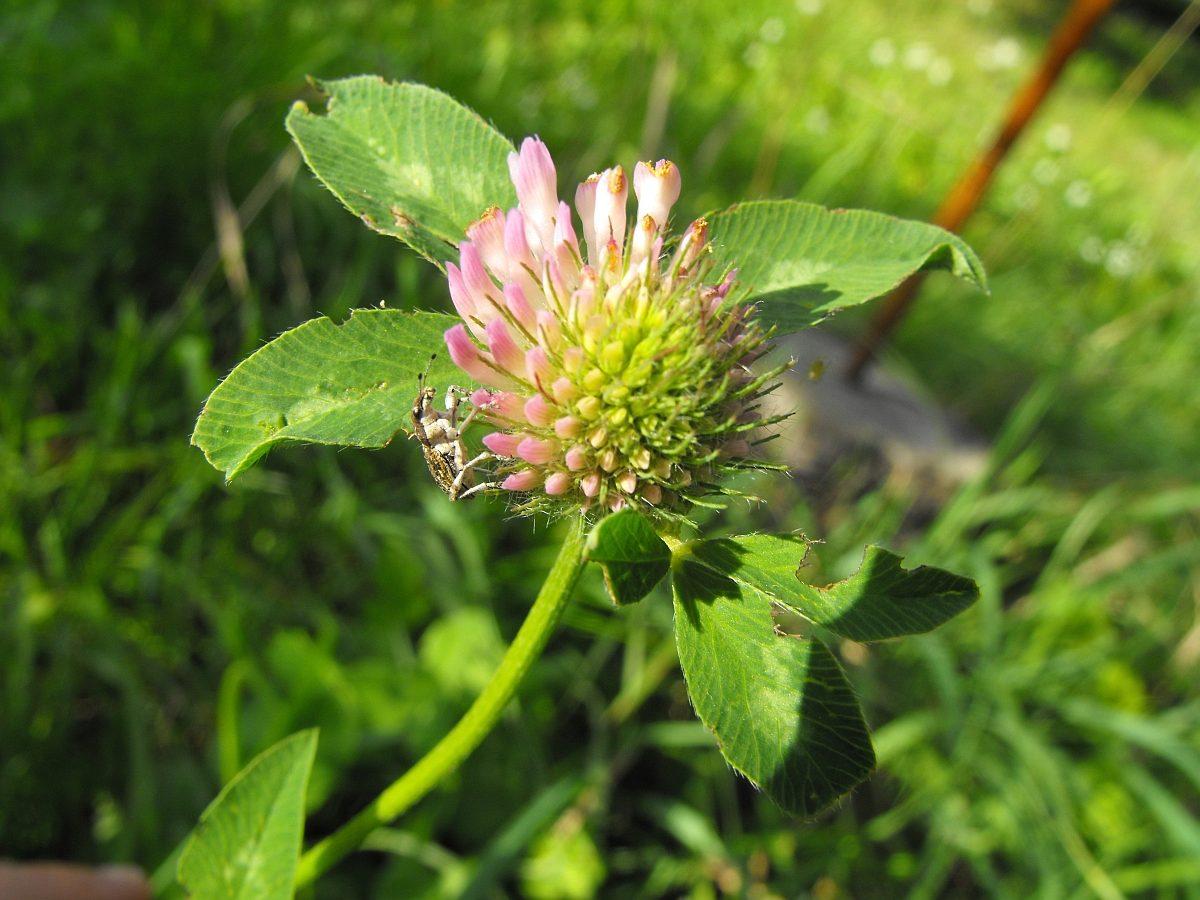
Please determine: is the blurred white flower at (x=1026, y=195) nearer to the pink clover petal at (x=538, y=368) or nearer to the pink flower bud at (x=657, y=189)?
the pink flower bud at (x=657, y=189)

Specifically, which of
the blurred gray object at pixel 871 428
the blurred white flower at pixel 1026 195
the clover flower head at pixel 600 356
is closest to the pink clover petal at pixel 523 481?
the clover flower head at pixel 600 356

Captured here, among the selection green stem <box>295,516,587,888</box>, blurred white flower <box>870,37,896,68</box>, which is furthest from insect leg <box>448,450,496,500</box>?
blurred white flower <box>870,37,896,68</box>

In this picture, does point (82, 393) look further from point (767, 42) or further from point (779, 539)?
point (767, 42)

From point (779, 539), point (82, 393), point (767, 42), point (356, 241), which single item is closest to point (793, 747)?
point (779, 539)

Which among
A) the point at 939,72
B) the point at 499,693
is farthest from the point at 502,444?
the point at 939,72

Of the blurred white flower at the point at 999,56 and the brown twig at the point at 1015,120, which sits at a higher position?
the brown twig at the point at 1015,120

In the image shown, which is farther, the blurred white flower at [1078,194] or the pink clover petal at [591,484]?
the blurred white flower at [1078,194]
